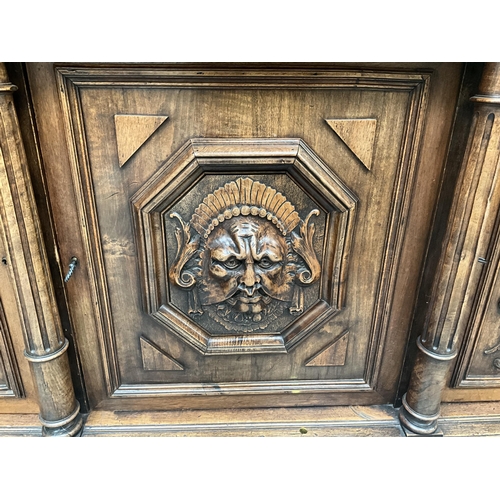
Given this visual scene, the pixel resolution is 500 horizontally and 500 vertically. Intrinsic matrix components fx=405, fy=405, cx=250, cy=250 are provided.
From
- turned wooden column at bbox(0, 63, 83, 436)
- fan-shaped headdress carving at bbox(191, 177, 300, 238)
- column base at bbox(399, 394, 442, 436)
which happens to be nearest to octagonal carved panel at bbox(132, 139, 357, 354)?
fan-shaped headdress carving at bbox(191, 177, 300, 238)

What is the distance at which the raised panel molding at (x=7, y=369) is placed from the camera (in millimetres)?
798

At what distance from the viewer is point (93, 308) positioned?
2.62 feet

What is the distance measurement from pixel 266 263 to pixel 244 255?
5 cm

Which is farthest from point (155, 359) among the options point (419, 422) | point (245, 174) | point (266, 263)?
point (419, 422)

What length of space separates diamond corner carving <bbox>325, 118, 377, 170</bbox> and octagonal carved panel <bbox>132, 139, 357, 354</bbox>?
0.05 metres

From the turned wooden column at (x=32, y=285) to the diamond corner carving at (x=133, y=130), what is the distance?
5.9 inches

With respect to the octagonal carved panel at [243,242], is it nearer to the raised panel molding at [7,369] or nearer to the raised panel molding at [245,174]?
the raised panel molding at [245,174]

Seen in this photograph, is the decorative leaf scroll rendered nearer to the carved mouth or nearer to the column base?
the carved mouth

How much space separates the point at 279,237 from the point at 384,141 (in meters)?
0.25

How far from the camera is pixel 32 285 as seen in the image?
28.0 inches

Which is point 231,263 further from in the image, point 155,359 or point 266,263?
point 155,359

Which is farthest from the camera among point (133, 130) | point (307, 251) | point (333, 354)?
point (333, 354)

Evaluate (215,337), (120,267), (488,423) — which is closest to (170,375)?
(215,337)

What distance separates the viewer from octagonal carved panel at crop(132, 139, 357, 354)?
694 millimetres
